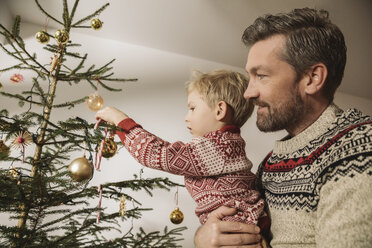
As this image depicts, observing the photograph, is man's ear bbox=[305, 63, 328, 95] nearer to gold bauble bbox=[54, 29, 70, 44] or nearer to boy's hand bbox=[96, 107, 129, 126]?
boy's hand bbox=[96, 107, 129, 126]

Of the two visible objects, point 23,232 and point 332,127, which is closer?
point 332,127

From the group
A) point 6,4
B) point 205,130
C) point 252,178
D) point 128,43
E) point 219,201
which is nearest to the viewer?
point 219,201

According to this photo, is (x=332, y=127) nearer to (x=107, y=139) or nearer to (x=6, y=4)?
(x=107, y=139)

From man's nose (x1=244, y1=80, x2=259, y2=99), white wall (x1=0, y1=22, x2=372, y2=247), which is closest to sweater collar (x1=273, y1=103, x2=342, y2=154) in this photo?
man's nose (x1=244, y1=80, x2=259, y2=99)

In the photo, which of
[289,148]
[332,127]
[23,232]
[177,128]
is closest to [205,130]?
[289,148]

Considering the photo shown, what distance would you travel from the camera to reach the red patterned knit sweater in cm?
106

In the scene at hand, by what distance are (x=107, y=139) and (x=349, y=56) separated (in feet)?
9.60

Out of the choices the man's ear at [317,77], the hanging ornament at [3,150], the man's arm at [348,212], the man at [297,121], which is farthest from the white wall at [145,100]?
the man's arm at [348,212]

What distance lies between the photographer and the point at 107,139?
3.58ft

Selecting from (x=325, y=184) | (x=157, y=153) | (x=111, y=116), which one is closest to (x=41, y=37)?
(x=111, y=116)

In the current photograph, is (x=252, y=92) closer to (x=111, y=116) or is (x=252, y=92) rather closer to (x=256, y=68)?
(x=256, y=68)

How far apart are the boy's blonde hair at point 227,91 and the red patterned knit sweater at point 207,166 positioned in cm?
21

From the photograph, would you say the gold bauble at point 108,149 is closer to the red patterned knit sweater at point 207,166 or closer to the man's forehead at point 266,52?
the red patterned knit sweater at point 207,166

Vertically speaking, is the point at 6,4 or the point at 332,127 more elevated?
the point at 6,4
